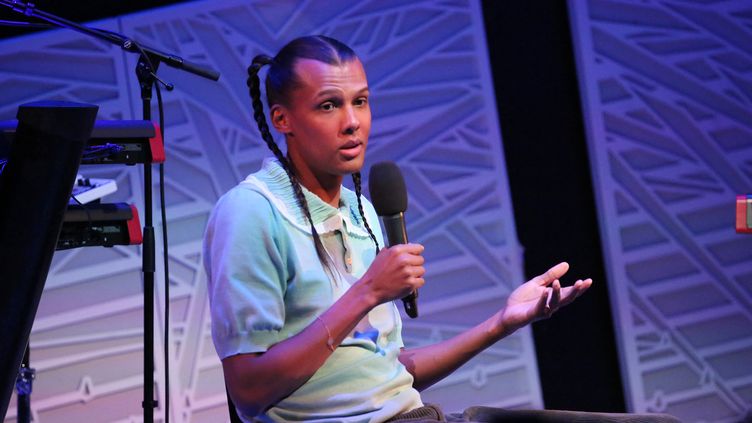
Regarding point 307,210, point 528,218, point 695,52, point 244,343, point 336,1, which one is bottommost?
point 244,343

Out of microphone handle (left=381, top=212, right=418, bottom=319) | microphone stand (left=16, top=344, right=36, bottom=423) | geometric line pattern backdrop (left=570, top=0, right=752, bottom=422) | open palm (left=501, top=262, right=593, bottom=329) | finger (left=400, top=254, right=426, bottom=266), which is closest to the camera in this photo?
finger (left=400, top=254, right=426, bottom=266)

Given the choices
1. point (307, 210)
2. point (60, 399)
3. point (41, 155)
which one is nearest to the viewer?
point (41, 155)

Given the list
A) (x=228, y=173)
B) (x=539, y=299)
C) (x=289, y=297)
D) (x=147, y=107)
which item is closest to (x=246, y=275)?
(x=289, y=297)

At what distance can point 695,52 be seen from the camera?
4.20 meters

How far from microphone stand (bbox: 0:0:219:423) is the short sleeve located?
95cm

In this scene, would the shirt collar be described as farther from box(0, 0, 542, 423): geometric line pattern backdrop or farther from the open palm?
box(0, 0, 542, 423): geometric line pattern backdrop

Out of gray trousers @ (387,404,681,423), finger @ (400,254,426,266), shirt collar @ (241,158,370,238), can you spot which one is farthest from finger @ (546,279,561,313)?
shirt collar @ (241,158,370,238)

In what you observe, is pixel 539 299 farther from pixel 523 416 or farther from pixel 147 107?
pixel 147 107

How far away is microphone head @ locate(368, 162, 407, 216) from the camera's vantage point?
5.33ft

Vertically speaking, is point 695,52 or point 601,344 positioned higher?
point 695,52

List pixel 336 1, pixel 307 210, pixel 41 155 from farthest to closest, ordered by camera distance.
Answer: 1. pixel 336 1
2. pixel 307 210
3. pixel 41 155

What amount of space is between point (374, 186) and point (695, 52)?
3055mm

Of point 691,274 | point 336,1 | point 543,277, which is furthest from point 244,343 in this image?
point 691,274

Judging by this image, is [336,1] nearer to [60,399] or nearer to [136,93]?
[136,93]
